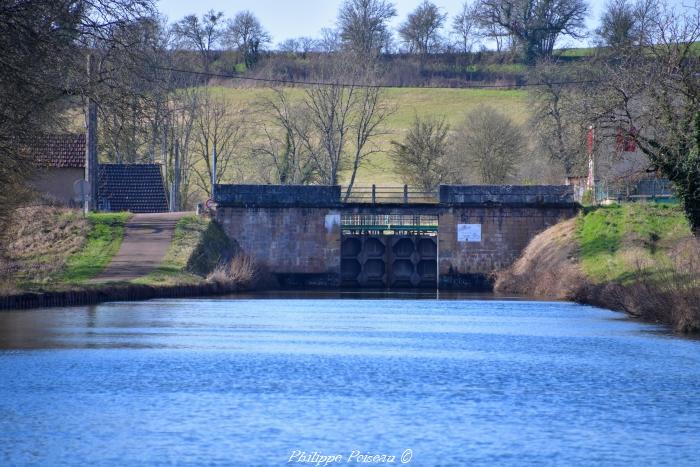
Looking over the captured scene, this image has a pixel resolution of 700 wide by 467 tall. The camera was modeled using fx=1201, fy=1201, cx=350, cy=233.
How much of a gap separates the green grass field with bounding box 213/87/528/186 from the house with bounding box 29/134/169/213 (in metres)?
27.0

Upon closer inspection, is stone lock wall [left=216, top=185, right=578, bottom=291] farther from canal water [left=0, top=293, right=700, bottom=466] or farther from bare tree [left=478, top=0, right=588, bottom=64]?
bare tree [left=478, top=0, right=588, bottom=64]

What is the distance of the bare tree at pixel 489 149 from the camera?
7138 centimetres

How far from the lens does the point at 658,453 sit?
16797mm

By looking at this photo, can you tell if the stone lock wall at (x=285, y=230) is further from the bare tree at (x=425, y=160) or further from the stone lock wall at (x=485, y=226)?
the bare tree at (x=425, y=160)

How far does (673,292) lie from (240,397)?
49.8 ft

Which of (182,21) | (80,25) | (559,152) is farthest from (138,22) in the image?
(182,21)

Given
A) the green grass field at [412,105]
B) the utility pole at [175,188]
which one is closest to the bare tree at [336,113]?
the utility pole at [175,188]

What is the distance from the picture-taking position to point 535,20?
323ft

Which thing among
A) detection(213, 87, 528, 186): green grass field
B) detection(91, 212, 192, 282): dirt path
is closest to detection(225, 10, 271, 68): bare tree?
detection(213, 87, 528, 186): green grass field

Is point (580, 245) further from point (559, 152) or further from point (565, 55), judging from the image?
point (565, 55)

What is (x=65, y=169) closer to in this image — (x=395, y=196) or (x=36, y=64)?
(x=395, y=196)

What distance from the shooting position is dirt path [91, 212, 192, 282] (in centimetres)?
4603

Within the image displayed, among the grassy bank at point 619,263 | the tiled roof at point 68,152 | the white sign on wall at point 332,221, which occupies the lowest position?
the grassy bank at point 619,263

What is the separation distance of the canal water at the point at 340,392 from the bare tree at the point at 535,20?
66.9 m
